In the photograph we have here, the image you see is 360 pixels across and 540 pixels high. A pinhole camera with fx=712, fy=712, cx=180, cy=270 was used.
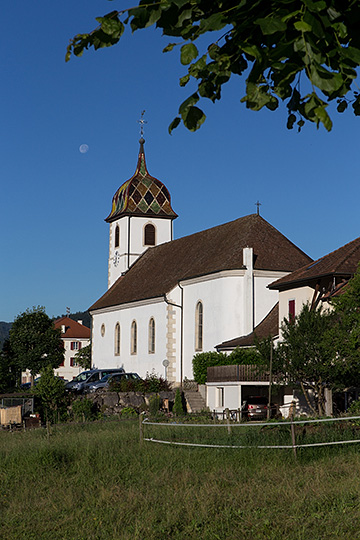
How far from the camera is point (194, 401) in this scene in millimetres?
41531

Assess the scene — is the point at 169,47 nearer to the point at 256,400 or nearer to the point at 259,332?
the point at 256,400

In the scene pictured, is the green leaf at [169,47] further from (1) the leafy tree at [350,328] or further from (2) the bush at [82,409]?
(2) the bush at [82,409]

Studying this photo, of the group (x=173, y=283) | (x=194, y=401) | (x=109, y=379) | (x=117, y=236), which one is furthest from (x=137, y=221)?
(x=194, y=401)

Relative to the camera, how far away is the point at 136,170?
223 ft

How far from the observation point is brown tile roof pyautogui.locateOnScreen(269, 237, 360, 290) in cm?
3089

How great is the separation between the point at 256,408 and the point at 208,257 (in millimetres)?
17569

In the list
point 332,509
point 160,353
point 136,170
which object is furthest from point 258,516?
point 136,170

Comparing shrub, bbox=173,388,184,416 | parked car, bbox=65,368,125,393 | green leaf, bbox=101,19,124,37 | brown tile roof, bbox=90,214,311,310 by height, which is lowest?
shrub, bbox=173,388,184,416

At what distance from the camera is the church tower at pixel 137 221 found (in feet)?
209

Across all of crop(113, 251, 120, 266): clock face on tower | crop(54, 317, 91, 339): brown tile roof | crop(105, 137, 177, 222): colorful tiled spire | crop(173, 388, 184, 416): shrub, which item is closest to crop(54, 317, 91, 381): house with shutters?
crop(54, 317, 91, 339): brown tile roof

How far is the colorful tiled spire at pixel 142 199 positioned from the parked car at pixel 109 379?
21.4 meters

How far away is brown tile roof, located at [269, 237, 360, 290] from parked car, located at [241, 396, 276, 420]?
5.65 m

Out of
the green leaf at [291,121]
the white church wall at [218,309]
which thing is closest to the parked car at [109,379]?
the white church wall at [218,309]

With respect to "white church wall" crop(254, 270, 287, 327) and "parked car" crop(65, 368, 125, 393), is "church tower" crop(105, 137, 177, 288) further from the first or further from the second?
"white church wall" crop(254, 270, 287, 327)
